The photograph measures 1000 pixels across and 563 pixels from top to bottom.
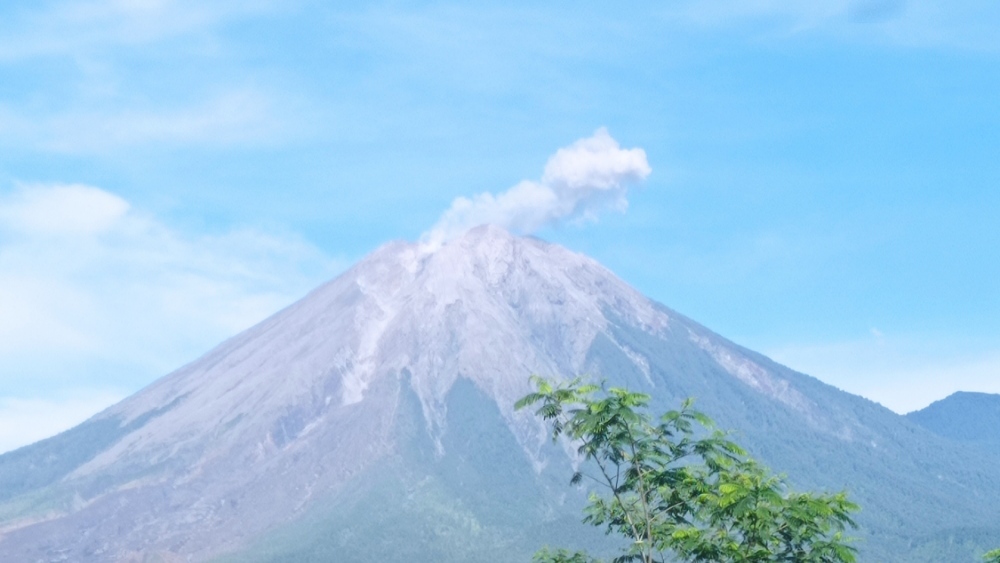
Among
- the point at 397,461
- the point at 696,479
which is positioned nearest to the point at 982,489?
the point at 397,461

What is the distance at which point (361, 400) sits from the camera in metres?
190

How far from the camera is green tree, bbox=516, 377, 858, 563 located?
643 inches

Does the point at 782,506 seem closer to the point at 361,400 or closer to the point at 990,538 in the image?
the point at 990,538

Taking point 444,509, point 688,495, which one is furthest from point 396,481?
point 688,495

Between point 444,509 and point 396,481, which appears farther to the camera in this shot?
point 396,481

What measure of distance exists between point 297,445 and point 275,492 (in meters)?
12.5

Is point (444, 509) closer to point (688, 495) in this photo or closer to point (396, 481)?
point (396, 481)

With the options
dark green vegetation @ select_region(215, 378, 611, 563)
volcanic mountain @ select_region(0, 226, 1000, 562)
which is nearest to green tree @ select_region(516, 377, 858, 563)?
volcanic mountain @ select_region(0, 226, 1000, 562)

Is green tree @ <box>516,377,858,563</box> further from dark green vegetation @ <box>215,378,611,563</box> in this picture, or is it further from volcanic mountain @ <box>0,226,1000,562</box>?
dark green vegetation @ <box>215,378,611,563</box>

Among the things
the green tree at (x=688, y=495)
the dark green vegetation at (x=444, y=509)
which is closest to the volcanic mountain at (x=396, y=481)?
the dark green vegetation at (x=444, y=509)

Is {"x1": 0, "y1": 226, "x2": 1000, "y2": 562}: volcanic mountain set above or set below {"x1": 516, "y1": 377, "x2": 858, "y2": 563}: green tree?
above

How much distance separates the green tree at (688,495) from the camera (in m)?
16.3

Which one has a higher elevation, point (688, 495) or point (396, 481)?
point (396, 481)

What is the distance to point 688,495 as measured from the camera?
17.6 meters
